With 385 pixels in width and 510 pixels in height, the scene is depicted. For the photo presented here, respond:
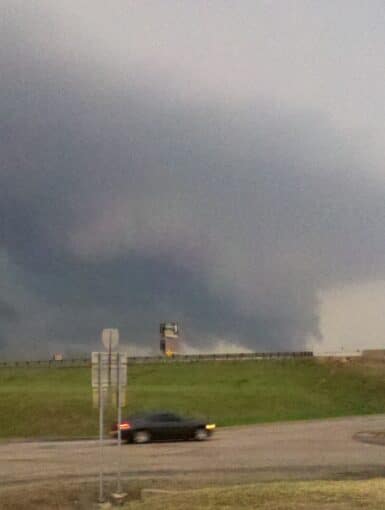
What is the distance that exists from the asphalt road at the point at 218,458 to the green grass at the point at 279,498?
3.98m

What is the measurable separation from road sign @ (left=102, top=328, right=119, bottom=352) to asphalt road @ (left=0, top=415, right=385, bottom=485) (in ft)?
16.6

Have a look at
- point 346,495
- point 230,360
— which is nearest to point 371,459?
point 346,495

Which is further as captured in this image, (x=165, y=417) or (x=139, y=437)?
(x=165, y=417)

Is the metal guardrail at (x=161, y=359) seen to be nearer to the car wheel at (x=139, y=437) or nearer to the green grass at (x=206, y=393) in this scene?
the green grass at (x=206, y=393)

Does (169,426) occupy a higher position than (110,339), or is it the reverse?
(169,426)

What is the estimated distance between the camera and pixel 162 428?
36500 millimetres

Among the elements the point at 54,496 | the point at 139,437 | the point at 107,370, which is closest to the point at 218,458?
the point at 139,437

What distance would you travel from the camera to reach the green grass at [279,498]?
15.6 m

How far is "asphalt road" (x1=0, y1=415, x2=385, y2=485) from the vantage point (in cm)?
2378

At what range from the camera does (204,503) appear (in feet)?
53.6

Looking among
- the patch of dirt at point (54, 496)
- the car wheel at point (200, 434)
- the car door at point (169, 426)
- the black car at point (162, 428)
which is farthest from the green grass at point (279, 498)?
the car wheel at point (200, 434)

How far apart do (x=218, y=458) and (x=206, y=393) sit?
3365 cm

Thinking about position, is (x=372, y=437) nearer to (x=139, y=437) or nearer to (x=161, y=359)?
(x=139, y=437)

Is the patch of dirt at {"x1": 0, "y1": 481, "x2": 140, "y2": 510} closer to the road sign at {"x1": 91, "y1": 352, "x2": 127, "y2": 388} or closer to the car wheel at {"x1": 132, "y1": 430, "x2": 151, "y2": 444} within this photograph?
the road sign at {"x1": 91, "y1": 352, "x2": 127, "y2": 388}
